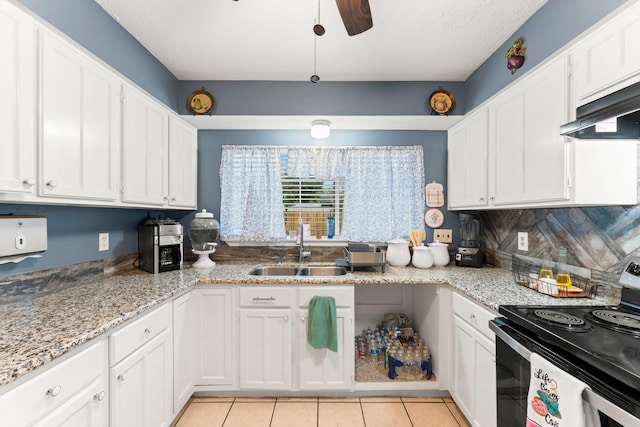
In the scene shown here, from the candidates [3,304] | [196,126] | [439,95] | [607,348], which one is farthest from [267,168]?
[607,348]

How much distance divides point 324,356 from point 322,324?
0.27 m

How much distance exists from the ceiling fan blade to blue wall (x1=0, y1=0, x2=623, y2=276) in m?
1.12

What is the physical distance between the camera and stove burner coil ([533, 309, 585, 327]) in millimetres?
1126

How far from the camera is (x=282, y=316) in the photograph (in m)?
2.04

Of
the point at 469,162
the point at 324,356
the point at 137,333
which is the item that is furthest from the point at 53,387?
the point at 469,162

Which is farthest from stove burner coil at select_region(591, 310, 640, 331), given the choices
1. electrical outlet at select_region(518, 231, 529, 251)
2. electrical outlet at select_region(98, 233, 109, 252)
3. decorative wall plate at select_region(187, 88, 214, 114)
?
decorative wall plate at select_region(187, 88, 214, 114)

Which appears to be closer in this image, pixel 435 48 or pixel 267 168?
pixel 435 48

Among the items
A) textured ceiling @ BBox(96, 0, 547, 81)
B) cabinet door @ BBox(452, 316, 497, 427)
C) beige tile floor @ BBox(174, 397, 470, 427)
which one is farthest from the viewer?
beige tile floor @ BBox(174, 397, 470, 427)

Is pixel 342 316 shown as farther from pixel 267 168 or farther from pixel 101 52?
pixel 101 52

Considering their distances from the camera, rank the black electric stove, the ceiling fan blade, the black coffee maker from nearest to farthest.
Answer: the black electric stove, the ceiling fan blade, the black coffee maker

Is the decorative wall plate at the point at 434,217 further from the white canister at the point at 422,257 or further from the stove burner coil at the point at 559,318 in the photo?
the stove burner coil at the point at 559,318

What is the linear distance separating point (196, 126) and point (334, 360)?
242cm

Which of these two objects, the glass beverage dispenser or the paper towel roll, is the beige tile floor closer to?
the glass beverage dispenser

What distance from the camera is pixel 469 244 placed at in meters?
2.52
